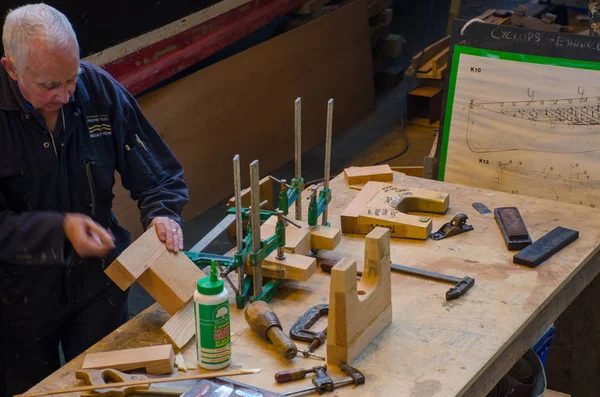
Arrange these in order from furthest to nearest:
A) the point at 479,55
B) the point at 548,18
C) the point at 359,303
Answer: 1. the point at 548,18
2. the point at 479,55
3. the point at 359,303

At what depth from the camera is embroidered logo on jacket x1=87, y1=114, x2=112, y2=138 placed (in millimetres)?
2590

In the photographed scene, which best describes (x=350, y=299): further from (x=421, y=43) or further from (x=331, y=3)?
(x=421, y=43)

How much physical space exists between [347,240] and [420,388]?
91 centimetres

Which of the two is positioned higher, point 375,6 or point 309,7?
point 309,7

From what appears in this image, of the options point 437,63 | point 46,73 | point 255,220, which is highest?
point 46,73

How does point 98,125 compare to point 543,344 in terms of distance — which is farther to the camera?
point 543,344

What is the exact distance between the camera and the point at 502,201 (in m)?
3.17

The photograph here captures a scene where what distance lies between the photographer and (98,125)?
2.61 metres

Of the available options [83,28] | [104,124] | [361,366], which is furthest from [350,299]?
[83,28]

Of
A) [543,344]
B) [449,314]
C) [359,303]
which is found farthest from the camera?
[543,344]

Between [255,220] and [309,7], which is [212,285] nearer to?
[255,220]

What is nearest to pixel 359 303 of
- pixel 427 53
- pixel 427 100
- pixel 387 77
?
pixel 427 53

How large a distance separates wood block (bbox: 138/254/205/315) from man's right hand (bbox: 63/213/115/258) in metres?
0.15

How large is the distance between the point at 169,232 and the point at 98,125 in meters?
0.46
